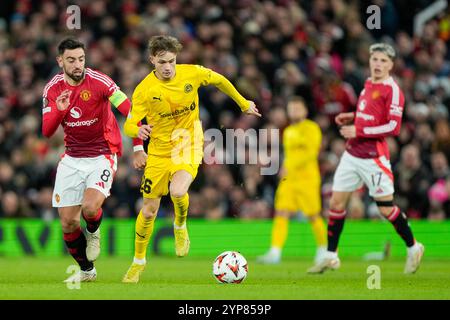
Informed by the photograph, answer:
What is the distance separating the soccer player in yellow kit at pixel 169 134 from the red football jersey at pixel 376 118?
2.20 metres

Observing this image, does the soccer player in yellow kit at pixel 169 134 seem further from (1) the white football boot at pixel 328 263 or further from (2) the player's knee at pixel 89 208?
(1) the white football boot at pixel 328 263

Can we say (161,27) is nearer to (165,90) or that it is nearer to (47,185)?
(47,185)

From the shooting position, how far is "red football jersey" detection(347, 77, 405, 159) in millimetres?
12867

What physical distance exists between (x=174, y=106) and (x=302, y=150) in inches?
214

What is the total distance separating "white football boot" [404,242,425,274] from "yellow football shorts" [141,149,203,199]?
3301 millimetres

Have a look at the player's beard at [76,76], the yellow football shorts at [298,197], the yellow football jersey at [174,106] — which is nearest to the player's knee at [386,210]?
the yellow football jersey at [174,106]

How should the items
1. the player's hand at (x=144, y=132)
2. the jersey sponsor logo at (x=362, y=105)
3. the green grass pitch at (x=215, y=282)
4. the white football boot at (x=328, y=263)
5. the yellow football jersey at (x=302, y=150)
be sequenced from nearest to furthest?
A: the green grass pitch at (x=215, y=282), the player's hand at (x=144, y=132), the white football boot at (x=328, y=263), the jersey sponsor logo at (x=362, y=105), the yellow football jersey at (x=302, y=150)

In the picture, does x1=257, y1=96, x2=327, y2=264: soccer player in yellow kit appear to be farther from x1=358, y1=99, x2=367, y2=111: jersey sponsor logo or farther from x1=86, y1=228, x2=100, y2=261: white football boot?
x1=86, y1=228, x2=100, y2=261: white football boot

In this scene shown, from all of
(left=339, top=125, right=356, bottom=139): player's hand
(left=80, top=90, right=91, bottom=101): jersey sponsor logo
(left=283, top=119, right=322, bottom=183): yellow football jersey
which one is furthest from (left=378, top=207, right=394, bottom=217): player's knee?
(left=80, top=90, right=91, bottom=101): jersey sponsor logo

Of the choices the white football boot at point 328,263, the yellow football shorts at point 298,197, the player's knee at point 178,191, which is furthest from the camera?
the yellow football shorts at point 298,197

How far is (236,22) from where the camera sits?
825 inches

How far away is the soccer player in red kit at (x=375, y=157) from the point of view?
12906 mm

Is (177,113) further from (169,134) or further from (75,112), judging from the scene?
(75,112)

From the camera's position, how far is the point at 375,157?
1304 cm
